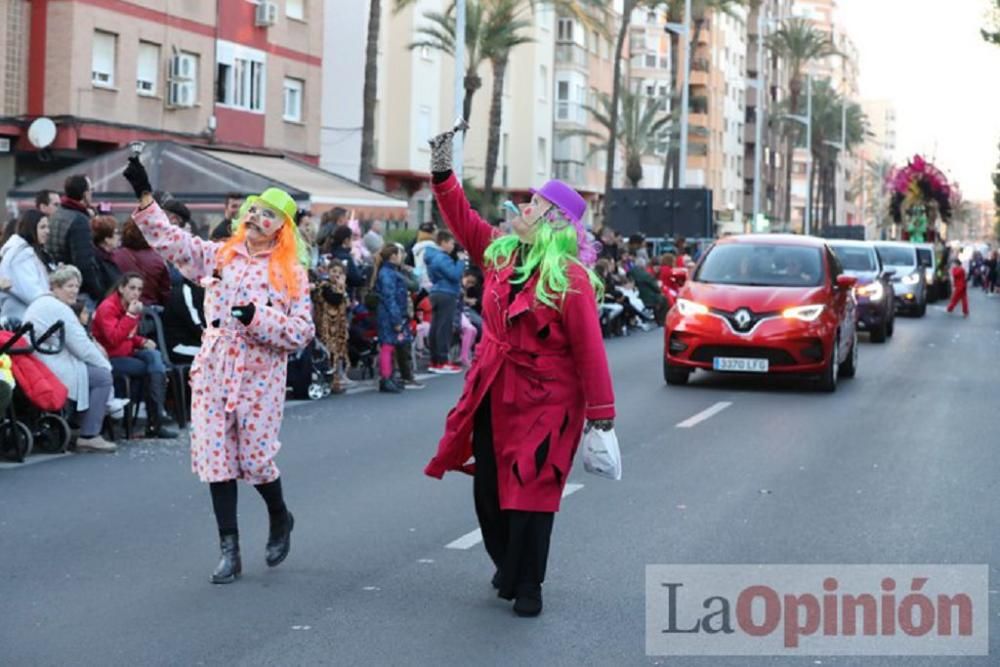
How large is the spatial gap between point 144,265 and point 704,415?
17.1 feet

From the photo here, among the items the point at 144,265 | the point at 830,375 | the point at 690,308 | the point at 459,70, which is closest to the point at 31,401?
the point at 144,265

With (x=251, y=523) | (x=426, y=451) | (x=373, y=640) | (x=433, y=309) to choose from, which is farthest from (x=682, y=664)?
(x=433, y=309)

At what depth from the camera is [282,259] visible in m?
8.25

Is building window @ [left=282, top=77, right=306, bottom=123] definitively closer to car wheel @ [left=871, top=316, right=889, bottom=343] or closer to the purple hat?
car wheel @ [left=871, top=316, right=889, bottom=343]

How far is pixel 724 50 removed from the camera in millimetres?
114688

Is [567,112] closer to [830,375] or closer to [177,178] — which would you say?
[177,178]

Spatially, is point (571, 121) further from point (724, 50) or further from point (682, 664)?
point (682, 664)

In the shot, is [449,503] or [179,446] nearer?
[449,503]

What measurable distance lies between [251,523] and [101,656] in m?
3.29

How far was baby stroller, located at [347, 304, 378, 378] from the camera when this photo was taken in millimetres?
19812

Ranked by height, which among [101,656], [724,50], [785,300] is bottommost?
[101,656]

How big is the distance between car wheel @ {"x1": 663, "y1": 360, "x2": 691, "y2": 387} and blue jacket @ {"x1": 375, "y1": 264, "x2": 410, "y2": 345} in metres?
2.96

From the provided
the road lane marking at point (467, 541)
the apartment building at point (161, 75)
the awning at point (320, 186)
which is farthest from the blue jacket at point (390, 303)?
the apartment building at point (161, 75)

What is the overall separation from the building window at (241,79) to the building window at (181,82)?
6.12 ft
